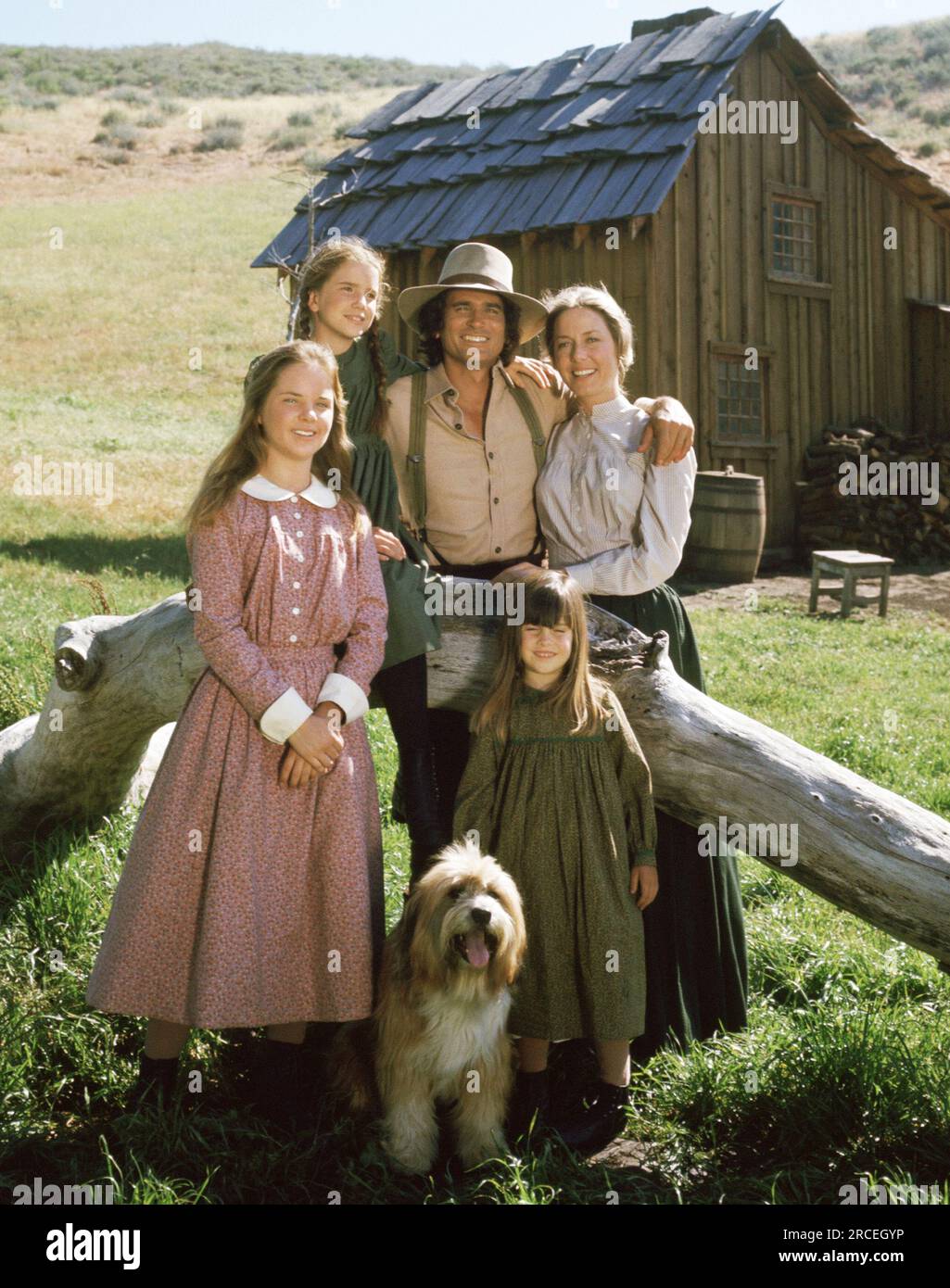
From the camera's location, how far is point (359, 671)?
365 centimetres

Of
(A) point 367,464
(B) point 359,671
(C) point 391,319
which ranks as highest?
(C) point 391,319

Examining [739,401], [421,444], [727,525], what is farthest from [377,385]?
A: [739,401]

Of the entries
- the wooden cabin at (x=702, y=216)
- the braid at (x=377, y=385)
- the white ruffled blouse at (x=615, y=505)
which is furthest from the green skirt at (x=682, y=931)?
the wooden cabin at (x=702, y=216)

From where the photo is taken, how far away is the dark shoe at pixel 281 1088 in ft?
12.2

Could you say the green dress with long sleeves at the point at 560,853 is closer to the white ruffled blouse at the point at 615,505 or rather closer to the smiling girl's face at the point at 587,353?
the white ruffled blouse at the point at 615,505

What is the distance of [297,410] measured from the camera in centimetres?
364

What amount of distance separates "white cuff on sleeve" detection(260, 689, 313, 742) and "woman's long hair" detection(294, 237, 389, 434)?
1.25 m

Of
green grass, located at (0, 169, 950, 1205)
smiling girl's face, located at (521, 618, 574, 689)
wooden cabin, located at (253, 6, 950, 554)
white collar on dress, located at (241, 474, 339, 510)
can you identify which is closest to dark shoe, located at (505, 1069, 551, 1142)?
green grass, located at (0, 169, 950, 1205)

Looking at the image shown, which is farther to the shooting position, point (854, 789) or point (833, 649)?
point (833, 649)

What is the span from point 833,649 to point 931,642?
1159mm

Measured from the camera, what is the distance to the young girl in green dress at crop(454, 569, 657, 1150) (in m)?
3.80

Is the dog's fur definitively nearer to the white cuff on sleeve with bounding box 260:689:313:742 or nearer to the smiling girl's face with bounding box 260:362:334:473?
the white cuff on sleeve with bounding box 260:689:313:742
